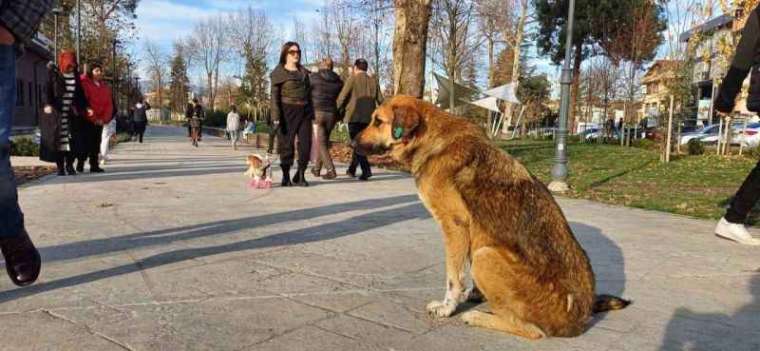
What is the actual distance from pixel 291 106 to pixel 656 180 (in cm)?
827

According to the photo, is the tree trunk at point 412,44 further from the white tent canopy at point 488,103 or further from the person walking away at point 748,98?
the white tent canopy at point 488,103

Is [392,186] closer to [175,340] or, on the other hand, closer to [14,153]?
[175,340]

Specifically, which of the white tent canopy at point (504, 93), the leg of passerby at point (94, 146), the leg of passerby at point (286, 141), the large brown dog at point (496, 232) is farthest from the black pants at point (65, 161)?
the white tent canopy at point (504, 93)

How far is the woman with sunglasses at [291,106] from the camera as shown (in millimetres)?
8906

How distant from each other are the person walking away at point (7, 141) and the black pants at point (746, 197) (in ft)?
19.8

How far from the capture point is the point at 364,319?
3254mm

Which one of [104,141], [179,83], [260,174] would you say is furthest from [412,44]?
[179,83]

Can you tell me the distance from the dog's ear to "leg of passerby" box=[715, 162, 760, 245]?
3882mm

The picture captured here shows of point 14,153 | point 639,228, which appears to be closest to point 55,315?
point 639,228

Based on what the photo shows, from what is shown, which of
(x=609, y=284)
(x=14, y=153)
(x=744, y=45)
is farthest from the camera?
(x=14, y=153)

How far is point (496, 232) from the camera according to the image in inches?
120

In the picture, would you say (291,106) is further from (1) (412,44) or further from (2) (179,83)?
(2) (179,83)

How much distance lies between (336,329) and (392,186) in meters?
6.53

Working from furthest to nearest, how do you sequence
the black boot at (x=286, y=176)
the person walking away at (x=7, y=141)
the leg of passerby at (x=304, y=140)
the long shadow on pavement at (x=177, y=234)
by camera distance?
the black boot at (x=286, y=176), the leg of passerby at (x=304, y=140), the long shadow on pavement at (x=177, y=234), the person walking away at (x=7, y=141)
